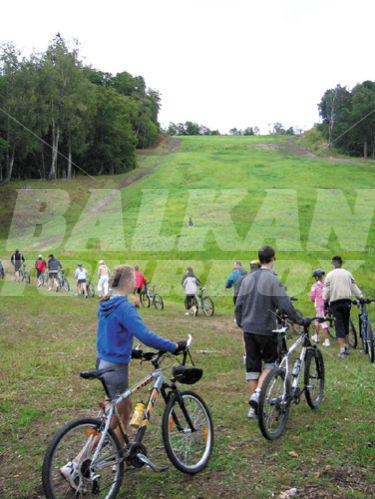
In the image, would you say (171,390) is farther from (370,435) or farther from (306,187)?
(306,187)

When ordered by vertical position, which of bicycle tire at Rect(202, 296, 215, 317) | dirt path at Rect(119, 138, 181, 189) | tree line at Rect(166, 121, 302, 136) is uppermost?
tree line at Rect(166, 121, 302, 136)

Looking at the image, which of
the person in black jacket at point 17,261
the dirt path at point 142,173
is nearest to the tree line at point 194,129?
the dirt path at point 142,173

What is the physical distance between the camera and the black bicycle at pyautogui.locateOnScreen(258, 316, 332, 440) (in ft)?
21.3

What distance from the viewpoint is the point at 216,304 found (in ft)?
80.8

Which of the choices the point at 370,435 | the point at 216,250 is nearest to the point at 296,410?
the point at 370,435

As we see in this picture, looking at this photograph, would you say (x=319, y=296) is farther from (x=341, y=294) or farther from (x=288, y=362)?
(x=288, y=362)

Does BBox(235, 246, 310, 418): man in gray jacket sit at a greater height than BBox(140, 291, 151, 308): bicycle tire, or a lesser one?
greater

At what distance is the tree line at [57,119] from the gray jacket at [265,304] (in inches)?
1686

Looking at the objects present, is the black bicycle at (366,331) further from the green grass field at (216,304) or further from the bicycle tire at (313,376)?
the bicycle tire at (313,376)

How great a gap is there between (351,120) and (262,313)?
259ft

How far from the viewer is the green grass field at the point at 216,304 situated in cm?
589

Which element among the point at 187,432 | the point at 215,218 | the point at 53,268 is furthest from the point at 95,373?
the point at 215,218

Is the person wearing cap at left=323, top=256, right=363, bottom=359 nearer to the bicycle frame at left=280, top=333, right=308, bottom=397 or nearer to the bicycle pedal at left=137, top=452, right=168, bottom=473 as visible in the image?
the bicycle frame at left=280, top=333, right=308, bottom=397

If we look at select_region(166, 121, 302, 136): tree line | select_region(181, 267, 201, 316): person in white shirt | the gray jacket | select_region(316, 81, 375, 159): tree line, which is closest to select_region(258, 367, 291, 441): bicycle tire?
the gray jacket
